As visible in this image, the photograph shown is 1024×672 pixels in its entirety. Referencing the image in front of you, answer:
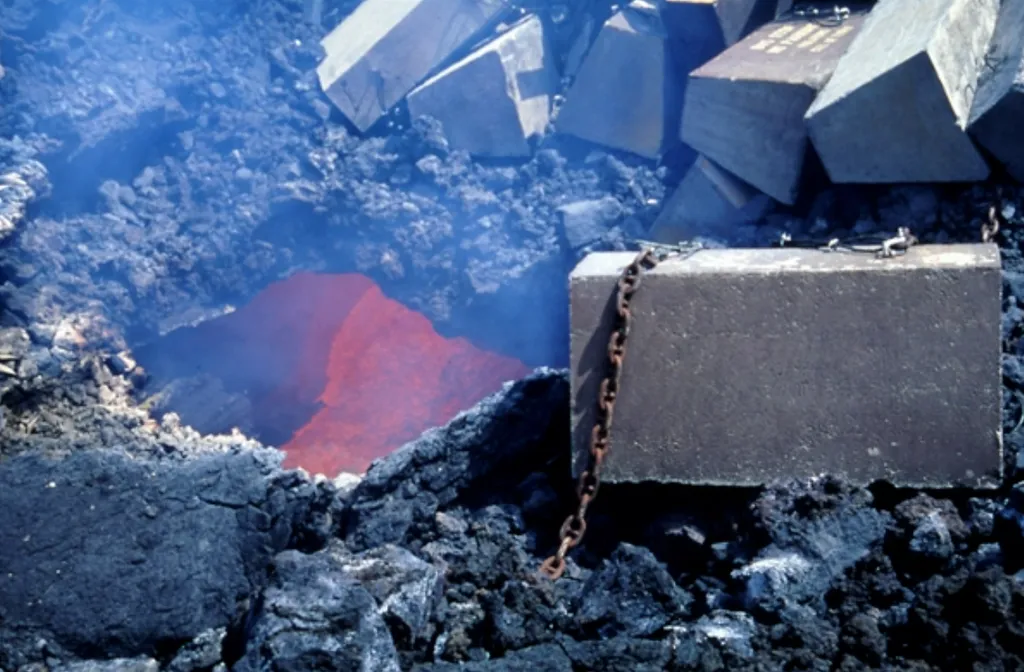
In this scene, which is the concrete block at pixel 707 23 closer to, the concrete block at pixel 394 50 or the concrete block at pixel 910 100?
the concrete block at pixel 910 100

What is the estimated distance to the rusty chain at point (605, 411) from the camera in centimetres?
362

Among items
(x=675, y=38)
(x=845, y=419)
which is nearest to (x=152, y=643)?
(x=845, y=419)

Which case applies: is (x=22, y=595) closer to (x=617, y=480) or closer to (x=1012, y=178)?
(x=617, y=480)

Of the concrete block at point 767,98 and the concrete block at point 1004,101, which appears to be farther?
the concrete block at point 767,98

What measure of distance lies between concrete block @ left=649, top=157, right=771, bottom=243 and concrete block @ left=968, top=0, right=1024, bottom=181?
4.87 ft

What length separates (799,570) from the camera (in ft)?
10.5

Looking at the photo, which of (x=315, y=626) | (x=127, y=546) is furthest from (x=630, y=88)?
(x=315, y=626)

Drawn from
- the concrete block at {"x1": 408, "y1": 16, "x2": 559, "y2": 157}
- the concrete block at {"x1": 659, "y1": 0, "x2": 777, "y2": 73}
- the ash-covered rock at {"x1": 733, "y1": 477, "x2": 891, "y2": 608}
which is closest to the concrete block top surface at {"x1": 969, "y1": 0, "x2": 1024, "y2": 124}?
the concrete block at {"x1": 659, "y1": 0, "x2": 777, "y2": 73}

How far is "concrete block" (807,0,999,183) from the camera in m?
4.42

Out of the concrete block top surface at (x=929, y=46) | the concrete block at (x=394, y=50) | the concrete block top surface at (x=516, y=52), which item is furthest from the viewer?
the concrete block at (x=394, y=50)

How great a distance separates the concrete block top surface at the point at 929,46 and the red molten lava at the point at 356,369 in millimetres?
3561

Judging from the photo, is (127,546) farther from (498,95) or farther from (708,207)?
(498,95)

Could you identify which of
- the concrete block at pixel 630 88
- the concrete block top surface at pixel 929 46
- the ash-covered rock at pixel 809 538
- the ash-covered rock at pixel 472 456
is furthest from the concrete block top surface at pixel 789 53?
the ash-covered rock at pixel 809 538

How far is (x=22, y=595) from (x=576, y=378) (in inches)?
99.4
